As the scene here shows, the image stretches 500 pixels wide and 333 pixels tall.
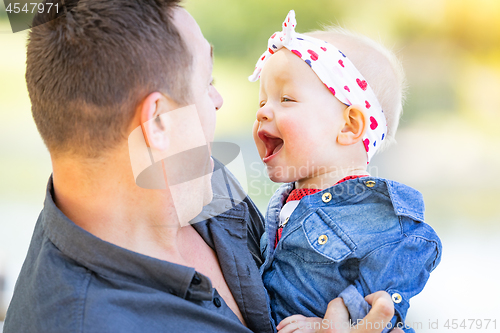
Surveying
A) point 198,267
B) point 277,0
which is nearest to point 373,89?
point 198,267

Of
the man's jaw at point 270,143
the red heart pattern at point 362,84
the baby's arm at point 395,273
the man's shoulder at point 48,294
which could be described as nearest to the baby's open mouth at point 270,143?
the man's jaw at point 270,143

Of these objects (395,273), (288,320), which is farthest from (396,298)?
(288,320)

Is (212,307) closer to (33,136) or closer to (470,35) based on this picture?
(33,136)

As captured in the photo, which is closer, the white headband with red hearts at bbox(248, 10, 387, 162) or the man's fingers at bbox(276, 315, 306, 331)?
the man's fingers at bbox(276, 315, 306, 331)

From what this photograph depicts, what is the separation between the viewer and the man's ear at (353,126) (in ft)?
4.34

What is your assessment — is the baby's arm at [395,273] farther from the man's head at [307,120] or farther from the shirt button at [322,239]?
the man's head at [307,120]

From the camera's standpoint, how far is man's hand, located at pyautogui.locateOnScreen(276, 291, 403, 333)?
96 centimetres

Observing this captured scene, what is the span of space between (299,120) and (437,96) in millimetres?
1792

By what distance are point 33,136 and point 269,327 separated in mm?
1836

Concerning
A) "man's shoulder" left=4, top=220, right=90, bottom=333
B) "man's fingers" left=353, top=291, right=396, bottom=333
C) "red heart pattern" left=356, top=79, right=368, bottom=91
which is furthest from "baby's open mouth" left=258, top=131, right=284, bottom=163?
"man's shoulder" left=4, top=220, right=90, bottom=333

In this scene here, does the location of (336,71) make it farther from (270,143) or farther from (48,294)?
(48,294)

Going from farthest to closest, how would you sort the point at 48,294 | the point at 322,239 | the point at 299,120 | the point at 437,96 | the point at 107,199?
the point at 437,96, the point at 299,120, the point at 322,239, the point at 107,199, the point at 48,294

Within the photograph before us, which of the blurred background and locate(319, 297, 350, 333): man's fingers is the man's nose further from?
the blurred background

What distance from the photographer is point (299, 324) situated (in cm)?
107
